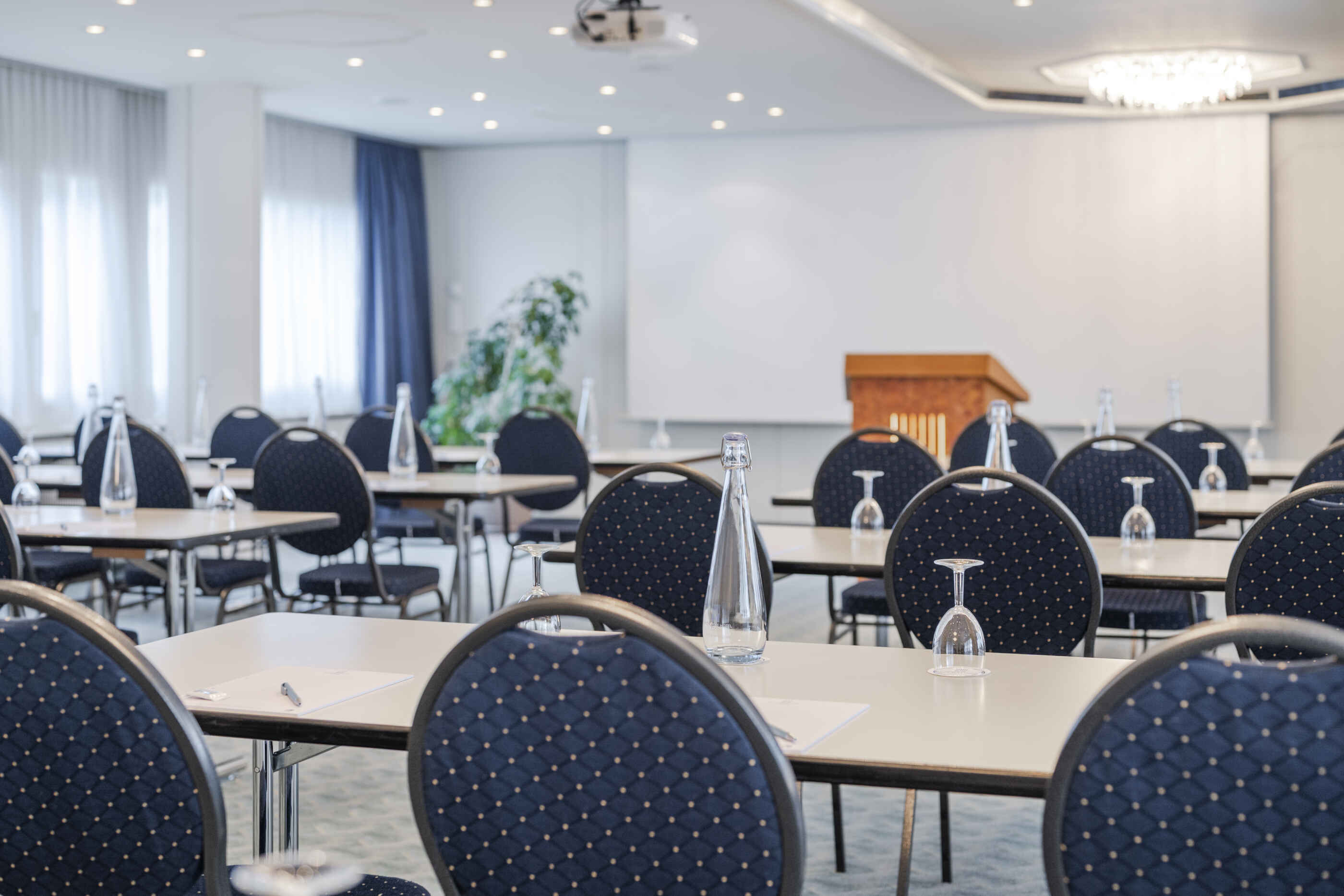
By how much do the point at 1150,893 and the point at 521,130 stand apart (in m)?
10.3

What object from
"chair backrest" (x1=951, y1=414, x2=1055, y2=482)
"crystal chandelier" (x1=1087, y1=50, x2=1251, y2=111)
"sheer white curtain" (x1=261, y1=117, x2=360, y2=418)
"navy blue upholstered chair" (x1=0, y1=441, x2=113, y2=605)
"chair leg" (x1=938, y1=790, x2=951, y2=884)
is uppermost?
"crystal chandelier" (x1=1087, y1=50, x2=1251, y2=111)

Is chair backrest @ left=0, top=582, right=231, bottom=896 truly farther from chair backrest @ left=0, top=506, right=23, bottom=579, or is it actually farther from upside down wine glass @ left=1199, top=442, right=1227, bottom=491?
upside down wine glass @ left=1199, top=442, right=1227, bottom=491

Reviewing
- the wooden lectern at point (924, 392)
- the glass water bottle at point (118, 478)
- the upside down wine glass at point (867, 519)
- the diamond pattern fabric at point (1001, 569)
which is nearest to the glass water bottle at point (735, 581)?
the diamond pattern fabric at point (1001, 569)

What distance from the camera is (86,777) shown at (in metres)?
1.50

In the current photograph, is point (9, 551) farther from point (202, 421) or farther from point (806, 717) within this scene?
point (202, 421)

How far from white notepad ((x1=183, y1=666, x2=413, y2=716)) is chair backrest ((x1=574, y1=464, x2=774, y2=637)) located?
991 millimetres

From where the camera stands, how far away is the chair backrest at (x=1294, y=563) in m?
2.50

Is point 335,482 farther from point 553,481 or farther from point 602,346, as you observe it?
point 602,346

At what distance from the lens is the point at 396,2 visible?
6.89 meters

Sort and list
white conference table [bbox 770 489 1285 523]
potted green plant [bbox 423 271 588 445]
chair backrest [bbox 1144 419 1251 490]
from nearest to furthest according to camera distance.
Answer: white conference table [bbox 770 489 1285 523] → chair backrest [bbox 1144 419 1251 490] → potted green plant [bbox 423 271 588 445]

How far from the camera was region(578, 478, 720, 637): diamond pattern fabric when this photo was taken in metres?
2.95

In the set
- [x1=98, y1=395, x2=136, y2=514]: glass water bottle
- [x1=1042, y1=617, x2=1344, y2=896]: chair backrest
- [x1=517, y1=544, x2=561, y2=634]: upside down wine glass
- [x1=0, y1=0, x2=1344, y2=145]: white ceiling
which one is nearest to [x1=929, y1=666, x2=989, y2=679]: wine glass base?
[x1=517, y1=544, x2=561, y2=634]: upside down wine glass

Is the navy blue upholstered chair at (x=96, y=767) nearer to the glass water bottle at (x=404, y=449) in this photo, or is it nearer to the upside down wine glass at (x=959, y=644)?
the upside down wine glass at (x=959, y=644)

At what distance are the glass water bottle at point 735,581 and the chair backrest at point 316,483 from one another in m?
2.88
